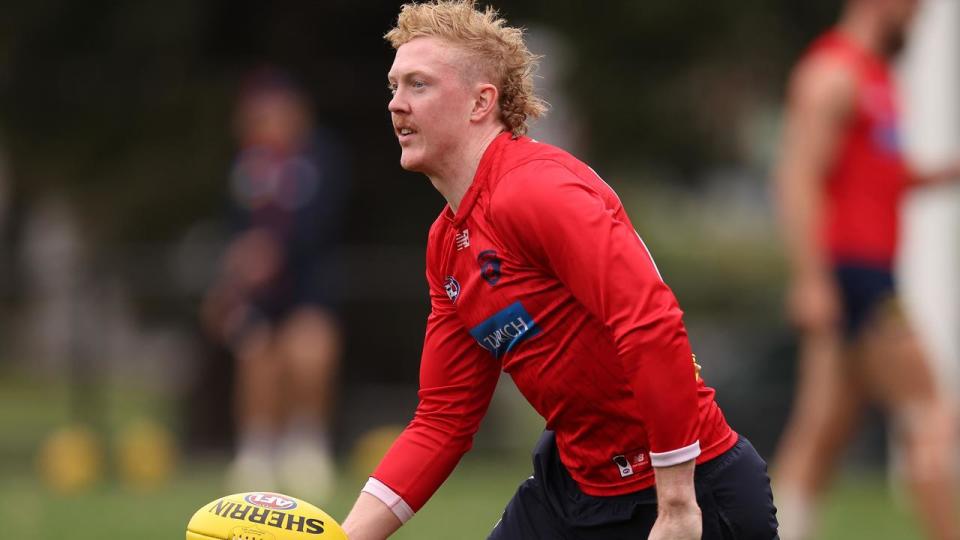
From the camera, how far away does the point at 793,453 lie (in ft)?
23.9

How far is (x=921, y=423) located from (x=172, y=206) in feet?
34.4

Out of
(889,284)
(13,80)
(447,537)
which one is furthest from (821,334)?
(13,80)

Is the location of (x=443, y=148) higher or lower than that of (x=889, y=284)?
higher

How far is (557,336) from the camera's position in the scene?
14.1 feet

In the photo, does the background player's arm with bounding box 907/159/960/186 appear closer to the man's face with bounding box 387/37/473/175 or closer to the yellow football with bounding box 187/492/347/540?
the man's face with bounding box 387/37/473/175

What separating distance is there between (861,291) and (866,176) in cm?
49

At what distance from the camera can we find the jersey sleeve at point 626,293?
394cm

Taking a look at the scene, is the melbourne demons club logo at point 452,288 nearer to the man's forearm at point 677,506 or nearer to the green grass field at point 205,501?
the man's forearm at point 677,506

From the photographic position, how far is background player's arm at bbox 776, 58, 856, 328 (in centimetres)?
704

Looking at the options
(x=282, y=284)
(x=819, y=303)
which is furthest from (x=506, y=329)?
(x=282, y=284)

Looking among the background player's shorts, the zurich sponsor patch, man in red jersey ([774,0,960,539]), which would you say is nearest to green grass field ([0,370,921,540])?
man in red jersey ([774,0,960,539])

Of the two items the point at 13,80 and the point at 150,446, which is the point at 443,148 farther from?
the point at 13,80

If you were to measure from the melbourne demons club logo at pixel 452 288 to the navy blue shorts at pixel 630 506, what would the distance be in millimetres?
483

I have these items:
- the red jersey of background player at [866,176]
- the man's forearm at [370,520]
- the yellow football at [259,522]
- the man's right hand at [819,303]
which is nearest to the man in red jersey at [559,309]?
the man's forearm at [370,520]
